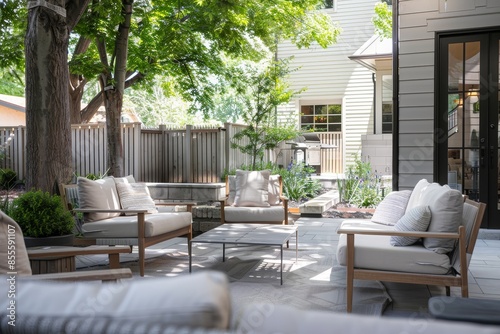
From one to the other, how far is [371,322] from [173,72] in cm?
1083

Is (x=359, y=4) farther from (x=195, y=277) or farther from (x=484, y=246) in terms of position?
(x=195, y=277)

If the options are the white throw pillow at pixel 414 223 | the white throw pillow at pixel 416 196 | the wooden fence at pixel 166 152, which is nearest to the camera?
the white throw pillow at pixel 414 223

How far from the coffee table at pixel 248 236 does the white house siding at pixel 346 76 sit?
9.43 metres

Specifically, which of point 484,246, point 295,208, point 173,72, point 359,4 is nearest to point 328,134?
point 359,4

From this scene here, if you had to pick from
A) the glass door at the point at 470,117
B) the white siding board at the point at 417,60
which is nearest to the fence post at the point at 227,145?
the white siding board at the point at 417,60

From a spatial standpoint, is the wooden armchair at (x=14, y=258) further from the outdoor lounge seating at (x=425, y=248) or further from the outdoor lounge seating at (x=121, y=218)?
the outdoor lounge seating at (x=121, y=218)

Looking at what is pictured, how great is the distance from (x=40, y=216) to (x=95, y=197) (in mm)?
1095

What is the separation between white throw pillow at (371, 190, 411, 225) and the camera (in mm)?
4875

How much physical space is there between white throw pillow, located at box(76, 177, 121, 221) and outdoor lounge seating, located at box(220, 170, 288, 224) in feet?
4.93

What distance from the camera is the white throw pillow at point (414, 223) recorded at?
3574 mm

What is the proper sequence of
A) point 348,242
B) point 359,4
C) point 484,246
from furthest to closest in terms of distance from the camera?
point 359,4, point 484,246, point 348,242

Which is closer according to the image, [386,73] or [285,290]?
[285,290]

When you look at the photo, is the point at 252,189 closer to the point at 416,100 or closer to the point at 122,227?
the point at 122,227

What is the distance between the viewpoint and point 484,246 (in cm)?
602
